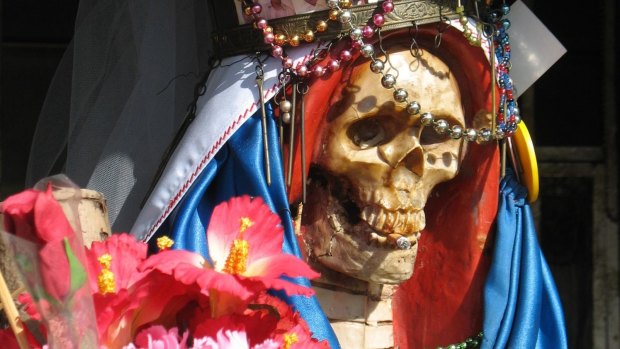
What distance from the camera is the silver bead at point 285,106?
4.26 feet

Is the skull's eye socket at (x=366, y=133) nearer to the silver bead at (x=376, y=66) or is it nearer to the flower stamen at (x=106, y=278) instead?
the silver bead at (x=376, y=66)

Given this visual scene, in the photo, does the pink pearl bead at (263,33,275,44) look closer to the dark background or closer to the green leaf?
A: the green leaf

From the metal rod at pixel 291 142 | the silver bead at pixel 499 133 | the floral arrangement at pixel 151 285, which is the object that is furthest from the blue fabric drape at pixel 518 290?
the floral arrangement at pixel 151 285

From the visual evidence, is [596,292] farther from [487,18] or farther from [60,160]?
[60,160]

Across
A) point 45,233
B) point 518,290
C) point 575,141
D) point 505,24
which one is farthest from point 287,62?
point 575,141

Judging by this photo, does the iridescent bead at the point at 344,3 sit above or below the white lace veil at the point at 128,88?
above

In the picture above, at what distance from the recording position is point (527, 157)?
4.90 ft

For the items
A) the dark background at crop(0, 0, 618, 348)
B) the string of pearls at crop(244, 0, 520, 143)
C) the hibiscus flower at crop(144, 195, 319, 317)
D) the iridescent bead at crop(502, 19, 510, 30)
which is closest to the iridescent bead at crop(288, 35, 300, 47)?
the string of pearls at crop(244, 0, 520, 143)

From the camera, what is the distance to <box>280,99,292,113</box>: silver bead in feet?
4.26

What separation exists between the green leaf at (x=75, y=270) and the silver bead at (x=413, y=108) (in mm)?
622

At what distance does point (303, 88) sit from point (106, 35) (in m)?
0.35

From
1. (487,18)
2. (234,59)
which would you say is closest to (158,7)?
(234,59)

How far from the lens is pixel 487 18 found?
143 centimetres

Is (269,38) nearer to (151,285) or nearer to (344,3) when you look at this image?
(344,3)
